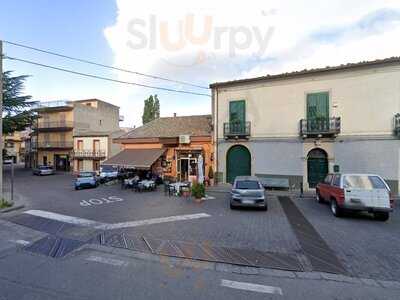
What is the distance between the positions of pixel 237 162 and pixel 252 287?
50.4 ft

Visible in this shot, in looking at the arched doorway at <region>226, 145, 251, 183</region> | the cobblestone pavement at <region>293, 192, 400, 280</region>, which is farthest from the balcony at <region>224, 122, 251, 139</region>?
the cobblestone pavement at <region>293, 192, 400, 280</region>

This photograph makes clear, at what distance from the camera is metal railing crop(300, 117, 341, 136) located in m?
16.6

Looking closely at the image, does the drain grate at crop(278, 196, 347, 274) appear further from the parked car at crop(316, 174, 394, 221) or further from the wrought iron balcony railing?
the wrought iron balcony railing

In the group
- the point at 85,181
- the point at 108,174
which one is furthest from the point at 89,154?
the point at 85,181

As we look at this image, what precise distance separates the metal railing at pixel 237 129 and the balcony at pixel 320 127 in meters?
3.78

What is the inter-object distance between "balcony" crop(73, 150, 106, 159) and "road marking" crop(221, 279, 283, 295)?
33.9 metres

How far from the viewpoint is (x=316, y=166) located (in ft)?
57.3

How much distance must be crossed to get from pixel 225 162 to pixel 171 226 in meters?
11.8

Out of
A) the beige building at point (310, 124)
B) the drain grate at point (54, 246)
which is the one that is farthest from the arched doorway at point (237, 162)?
the drain grate at point (54, 246)

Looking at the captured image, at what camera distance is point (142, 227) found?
8.68 metres

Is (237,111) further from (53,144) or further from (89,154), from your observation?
(53,144)

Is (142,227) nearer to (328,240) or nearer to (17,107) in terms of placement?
(328,240)

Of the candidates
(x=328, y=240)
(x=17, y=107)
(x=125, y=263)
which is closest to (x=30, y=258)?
(x=125, y=263)

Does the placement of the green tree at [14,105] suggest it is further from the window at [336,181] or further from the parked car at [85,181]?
the window at [336,181]
